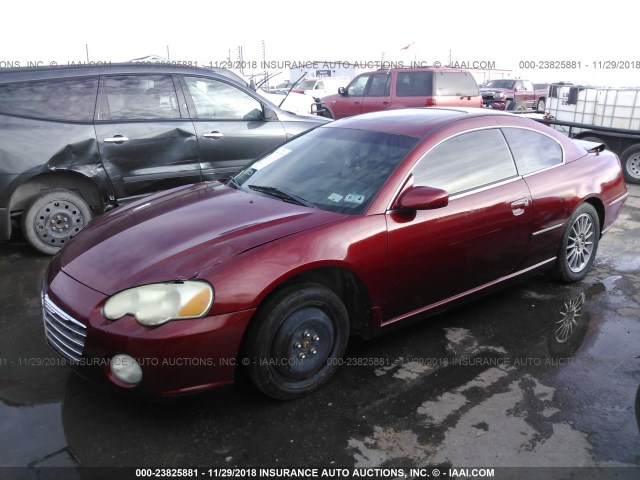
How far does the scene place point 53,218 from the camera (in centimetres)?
521

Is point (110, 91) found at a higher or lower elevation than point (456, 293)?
higher

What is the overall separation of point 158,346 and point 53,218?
3411mm

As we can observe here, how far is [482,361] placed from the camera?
3.35 metres

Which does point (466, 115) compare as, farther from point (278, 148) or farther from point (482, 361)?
point (482, 361)

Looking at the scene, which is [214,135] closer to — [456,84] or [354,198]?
[354,198]

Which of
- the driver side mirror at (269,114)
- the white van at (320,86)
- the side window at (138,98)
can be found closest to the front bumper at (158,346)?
the side window at (138,98)

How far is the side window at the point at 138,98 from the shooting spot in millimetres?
5395

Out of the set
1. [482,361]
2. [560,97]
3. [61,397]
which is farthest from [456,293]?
[560,97]

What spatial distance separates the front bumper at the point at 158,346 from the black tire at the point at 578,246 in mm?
2868

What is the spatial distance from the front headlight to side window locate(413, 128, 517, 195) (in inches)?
60.6

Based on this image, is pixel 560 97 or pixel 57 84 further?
pixel 560 97

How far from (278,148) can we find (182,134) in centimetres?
204

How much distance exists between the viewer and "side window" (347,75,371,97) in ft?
44.9

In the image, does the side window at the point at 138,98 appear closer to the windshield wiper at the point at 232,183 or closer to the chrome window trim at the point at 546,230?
the windshield wiper at the point at 232,183
